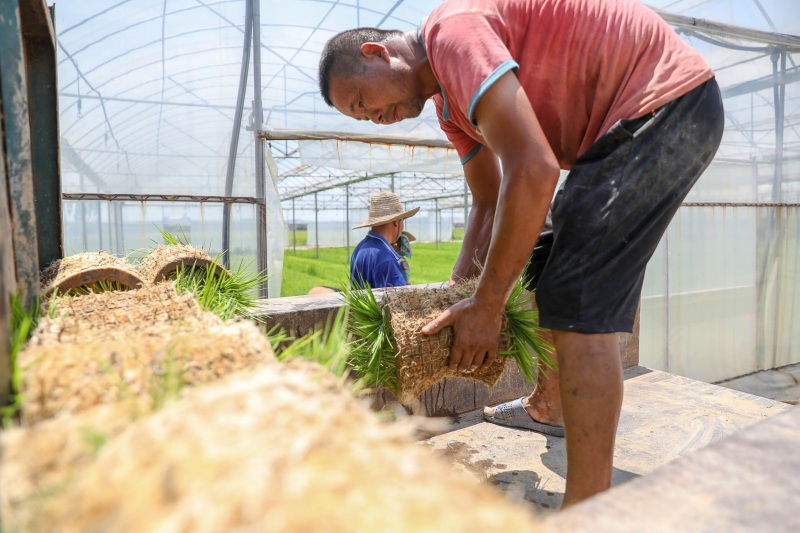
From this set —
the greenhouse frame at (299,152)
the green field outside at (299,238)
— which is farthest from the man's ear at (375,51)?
the green field outside at (299,238)

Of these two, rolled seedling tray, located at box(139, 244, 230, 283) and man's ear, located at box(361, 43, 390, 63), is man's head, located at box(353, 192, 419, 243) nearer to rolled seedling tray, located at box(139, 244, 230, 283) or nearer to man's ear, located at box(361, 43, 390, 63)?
rolled seedling tray, located at box(139, 244, 230, 283)

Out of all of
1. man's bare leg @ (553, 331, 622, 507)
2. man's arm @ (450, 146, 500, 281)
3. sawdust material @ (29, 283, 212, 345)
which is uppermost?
man's arm @ (450, 146, 500, 281)

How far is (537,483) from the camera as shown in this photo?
6.78 feet

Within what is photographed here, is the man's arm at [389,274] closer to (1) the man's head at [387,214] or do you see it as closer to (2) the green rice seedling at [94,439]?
(1) the man's head at [387,214]

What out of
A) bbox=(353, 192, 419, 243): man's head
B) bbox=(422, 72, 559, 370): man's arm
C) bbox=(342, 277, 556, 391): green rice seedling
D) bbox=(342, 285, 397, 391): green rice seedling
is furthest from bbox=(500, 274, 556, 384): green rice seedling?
bbox=(353, 192, 419, 243): man's head

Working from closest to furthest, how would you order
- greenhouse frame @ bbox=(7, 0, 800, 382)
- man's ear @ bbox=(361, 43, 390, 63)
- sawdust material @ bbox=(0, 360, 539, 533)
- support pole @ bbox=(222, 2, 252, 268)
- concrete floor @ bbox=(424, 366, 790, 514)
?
sawdust material @ bbox=(0, 360, 539, 533), man's ear @ bbox=(361, 43, 390, 63), concrete floor @ bbox=(424, 366, 790, 514), support pole @ bbox=(222, 2, 252, 268), greenhouse frame @ bbox=(7, 0, 800, 382)

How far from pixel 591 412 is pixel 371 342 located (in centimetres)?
83

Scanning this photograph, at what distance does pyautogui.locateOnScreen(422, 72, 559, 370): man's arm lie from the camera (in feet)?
4.46

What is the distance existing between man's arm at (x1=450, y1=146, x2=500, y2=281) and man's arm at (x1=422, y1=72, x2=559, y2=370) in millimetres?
737

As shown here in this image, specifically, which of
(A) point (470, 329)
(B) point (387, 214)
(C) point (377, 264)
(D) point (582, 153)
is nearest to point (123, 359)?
(A) point (470, 329)

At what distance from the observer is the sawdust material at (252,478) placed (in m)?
0.39

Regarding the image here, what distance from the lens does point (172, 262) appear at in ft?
6.63

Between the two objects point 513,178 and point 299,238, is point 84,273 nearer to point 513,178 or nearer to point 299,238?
point 513,178

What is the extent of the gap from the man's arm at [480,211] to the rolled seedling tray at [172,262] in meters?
1.06
